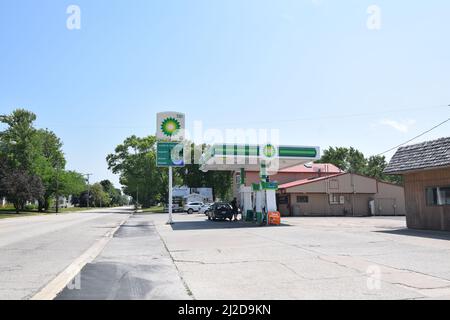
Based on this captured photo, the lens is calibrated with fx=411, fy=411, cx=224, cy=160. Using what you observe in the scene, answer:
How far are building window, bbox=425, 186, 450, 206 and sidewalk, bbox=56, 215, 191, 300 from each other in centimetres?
1351

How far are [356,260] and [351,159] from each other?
97.4 meters

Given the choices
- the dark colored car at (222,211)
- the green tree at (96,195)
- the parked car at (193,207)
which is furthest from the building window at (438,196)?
the green tree at (96,195)

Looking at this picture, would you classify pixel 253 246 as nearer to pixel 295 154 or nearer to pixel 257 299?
pixel 257 299

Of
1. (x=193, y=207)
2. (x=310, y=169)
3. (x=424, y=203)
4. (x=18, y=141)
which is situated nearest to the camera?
(x=424, y=203)

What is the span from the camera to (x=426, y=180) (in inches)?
786

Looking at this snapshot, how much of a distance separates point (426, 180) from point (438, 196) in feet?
3.36

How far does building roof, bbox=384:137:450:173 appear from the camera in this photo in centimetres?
1822

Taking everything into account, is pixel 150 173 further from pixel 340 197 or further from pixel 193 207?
pixel 340 197

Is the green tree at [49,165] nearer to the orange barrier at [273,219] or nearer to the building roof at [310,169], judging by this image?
the building roof at [310,169]

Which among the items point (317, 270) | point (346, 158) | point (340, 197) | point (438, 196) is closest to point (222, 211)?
point (438, 196)

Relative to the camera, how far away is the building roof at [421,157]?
18.2 meters

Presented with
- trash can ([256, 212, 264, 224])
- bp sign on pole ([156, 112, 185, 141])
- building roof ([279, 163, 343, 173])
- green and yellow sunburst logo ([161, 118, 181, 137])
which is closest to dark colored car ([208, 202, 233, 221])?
trash can ([256, 212, 264, 224])

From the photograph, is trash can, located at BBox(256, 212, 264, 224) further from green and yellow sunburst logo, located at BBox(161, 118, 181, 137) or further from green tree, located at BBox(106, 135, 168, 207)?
green tree, located at BBox(106, 135, 168, 207)
